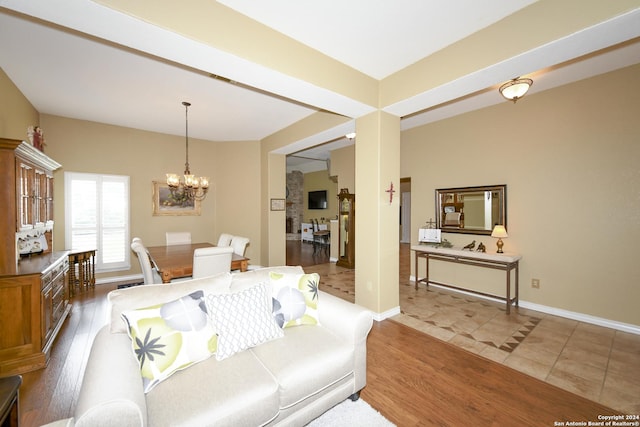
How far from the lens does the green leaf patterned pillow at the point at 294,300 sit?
79.1 inches

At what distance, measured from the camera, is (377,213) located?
10.9 feet

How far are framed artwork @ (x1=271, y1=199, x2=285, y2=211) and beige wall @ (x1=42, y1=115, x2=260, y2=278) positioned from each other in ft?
1.64

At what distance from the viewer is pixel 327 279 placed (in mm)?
5211

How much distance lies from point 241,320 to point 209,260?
1.35m

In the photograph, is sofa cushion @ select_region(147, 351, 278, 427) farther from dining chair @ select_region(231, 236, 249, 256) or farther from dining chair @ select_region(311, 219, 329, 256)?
dining chair @ select_region(311, 219, 329, 256)

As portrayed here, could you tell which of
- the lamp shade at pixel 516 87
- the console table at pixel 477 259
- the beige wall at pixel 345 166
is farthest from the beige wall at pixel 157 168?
the lamp shade at pixel 516 87

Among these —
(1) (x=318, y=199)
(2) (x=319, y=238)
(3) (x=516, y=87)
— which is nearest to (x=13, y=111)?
A: (3) (x=516, y=87)

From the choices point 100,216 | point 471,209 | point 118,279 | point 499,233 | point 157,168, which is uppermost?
point 157,168

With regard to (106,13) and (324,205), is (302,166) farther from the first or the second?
(106,13)

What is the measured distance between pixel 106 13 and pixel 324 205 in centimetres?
904

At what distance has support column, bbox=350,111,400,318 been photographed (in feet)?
10.9

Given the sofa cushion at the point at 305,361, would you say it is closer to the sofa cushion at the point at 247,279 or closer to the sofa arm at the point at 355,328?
the sofa arm at the point at 355,328

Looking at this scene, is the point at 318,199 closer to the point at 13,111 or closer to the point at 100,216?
the point at 100,216

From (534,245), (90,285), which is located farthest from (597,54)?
(90,285)
